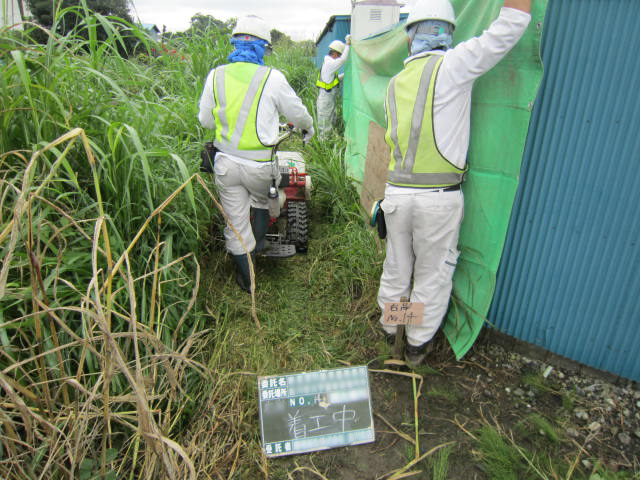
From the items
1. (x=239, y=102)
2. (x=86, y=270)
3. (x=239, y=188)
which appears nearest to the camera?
(x=86, y=270)

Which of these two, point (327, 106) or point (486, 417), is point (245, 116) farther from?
point (327, 106)

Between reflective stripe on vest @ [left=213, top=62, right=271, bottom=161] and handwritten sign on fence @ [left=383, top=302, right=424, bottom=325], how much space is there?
1.58 metres

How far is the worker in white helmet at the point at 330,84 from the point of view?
23.2 ft

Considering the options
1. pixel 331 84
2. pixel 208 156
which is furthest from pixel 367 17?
pixel 208 156

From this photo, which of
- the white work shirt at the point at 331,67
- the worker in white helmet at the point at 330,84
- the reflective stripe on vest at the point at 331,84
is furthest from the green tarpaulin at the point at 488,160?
the reflective stripe on vest at the point at 331,84

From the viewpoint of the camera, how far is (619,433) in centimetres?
220

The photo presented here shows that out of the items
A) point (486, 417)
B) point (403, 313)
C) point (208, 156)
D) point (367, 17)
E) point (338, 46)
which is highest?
point (367, 17)

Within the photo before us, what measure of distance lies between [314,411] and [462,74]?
192 cm

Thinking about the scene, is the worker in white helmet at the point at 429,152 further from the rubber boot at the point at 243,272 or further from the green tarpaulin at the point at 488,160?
the rubber boot at the point at 243,272

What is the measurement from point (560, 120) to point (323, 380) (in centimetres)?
184

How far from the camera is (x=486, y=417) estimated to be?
236cm

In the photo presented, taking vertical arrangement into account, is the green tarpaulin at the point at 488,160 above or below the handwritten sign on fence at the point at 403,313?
above

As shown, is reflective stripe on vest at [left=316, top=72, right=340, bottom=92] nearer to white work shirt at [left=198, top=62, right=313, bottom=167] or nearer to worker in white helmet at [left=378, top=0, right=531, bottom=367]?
white work shirt at [left=198, top=62, right=313, bottom=167]

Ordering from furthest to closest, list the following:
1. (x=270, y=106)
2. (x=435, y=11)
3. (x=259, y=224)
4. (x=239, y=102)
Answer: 1. (x=259, y=224)
2. (x=270, y=106)
3. (x=239, y=102)
4. (x=435, y=11)
